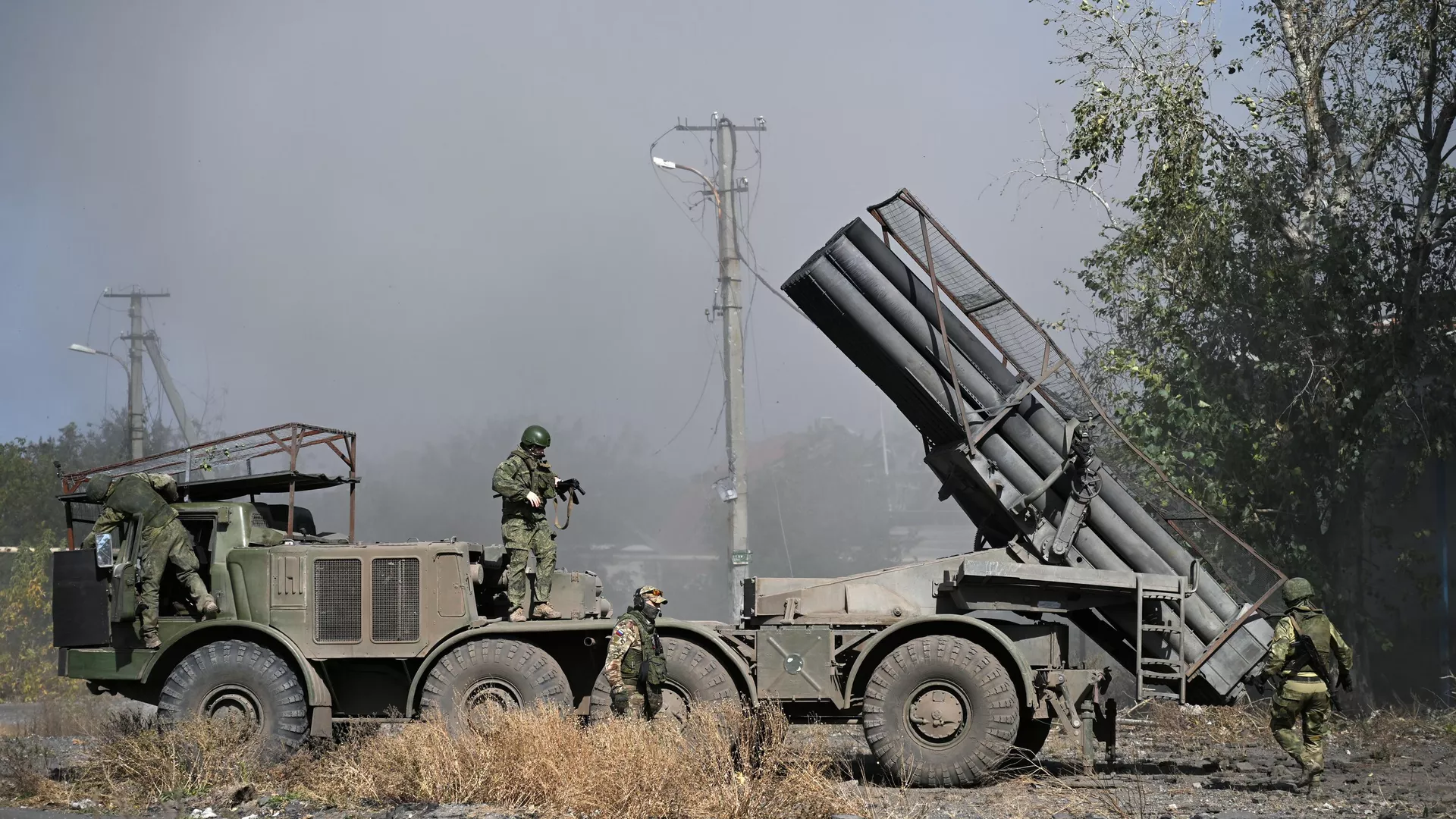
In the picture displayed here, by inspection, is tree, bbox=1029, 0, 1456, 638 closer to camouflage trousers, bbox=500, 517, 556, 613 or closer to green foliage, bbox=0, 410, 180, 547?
camouflage trousers, bbox=500, 517, 556, 613

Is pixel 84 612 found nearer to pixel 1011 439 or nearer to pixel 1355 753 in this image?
pixel 1011 439

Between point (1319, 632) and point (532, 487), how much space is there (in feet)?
21.4

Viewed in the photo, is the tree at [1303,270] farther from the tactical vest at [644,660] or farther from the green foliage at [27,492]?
the green foliage at [27,492]

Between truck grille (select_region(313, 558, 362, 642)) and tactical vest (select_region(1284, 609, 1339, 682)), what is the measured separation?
7.63 m

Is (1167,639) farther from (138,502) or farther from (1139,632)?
(138,502)

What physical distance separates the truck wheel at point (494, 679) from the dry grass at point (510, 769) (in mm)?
371

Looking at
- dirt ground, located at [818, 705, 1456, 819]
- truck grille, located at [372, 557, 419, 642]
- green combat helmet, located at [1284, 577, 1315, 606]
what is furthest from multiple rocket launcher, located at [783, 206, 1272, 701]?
truck grille, located at [372, 557, 419, 642]

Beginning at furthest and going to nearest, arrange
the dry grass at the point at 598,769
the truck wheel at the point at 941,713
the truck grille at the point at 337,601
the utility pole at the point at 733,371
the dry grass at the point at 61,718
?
the utility pole at the point at 733,371, the dry grass at the point at 61,718, the truck grille at the point at 337,601, the truck wheel at the point at 941,713, the dry grass at the point at 598,769

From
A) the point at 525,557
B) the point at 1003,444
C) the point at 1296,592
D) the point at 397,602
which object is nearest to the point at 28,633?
the point at 397,602

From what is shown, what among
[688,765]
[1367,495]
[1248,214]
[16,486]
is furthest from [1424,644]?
[16,486]

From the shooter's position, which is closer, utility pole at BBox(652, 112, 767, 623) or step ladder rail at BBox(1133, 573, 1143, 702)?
step ladder rail at BBox(1133, 573, 1143, 702)

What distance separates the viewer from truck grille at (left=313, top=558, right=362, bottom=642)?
1142cm

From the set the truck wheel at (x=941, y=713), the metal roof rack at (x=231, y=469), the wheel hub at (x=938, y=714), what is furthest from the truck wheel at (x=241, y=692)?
the wheel hub at (x=938, y=714)

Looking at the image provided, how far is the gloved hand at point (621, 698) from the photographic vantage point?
1022 cm
